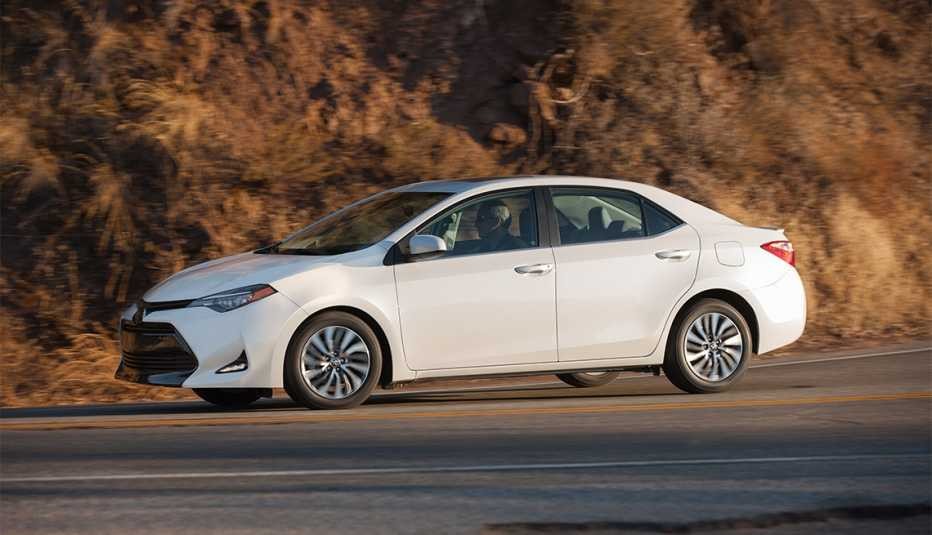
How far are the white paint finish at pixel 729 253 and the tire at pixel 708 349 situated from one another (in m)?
0.30

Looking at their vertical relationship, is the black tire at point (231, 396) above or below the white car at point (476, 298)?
below

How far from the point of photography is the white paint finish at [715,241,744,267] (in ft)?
35.4

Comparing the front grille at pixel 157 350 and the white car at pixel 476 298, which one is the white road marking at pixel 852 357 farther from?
the front grille at pixel 157 350

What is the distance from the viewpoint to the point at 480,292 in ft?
32.8

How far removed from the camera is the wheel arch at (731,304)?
10695 millimetres

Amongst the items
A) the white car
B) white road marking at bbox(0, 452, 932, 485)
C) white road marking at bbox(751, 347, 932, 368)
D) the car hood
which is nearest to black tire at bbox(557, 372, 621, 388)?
the white car

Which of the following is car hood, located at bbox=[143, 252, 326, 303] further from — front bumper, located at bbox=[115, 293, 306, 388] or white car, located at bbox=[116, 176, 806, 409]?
front bumper, located at bbox=[115, 293, 306, 388]

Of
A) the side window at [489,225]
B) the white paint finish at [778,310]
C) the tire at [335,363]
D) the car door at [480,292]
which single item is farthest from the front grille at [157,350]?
the white paint finish at [778,310]

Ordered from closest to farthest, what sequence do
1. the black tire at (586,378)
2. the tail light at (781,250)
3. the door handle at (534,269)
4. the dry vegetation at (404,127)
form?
the door handle at (534,269) → the tail light at (781,250) → the black tire at (586,378) → the dry vegetation at (404,127)

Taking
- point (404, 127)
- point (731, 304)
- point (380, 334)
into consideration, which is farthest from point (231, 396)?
point (404, 127)

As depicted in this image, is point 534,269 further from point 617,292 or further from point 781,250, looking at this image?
point 781,250

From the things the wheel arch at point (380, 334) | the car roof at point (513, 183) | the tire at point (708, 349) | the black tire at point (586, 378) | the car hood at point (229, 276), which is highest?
the car roof at point (513, 183)

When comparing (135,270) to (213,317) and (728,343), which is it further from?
(728,343)

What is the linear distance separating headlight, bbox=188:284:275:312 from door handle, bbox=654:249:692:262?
292cm
